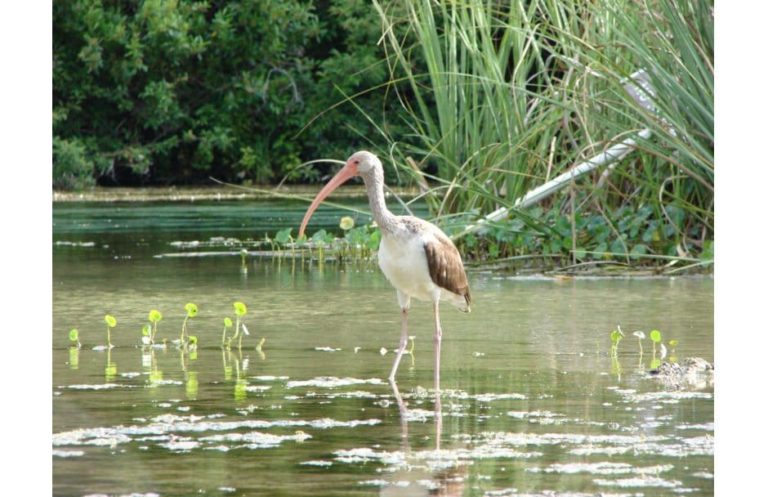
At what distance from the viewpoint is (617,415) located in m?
5.93

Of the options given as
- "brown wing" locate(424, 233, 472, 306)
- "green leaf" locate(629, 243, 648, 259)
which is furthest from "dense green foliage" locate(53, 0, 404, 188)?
"brown wing" locate(424, 233, 472, 306)

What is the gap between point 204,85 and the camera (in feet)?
94.4

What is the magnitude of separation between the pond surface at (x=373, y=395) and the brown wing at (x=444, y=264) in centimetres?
37

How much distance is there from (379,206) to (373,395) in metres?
1.15

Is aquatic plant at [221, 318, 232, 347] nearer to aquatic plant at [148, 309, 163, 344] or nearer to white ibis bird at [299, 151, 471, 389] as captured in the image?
aquatic plant at [148, 309, 163, 344]

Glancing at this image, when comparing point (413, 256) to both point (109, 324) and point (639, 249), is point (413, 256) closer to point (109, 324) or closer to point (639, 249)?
point (109, 324)

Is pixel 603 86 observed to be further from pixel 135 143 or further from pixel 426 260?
pixel 135 143

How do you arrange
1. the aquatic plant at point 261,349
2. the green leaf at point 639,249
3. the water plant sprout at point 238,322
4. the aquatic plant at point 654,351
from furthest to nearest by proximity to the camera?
the green leaf at point 639,249, the water plant sprout at point 238,322, the aquatic plant at point 261,349, the aquatic plant at point 654,351

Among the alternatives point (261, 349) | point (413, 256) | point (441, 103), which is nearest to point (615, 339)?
point (413, 256)

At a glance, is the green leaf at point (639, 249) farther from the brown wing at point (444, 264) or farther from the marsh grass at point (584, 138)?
the brown wing at point (444, 264)

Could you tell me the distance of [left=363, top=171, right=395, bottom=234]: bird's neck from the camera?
23.4ft

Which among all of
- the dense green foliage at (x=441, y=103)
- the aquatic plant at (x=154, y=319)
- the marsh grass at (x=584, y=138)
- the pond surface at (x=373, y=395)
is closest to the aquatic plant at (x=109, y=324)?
the pond surface at (x=373, y=395)

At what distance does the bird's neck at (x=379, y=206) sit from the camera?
7137 mm

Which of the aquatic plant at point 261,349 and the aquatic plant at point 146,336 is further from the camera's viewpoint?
the aquatic plant at point 146,336
